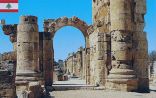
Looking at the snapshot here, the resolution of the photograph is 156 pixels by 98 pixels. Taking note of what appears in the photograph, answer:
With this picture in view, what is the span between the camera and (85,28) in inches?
1126

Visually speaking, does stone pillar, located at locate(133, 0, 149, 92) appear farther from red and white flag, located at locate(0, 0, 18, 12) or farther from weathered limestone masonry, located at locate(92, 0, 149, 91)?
red and white flag, located at locate(0, 0, 18, 12)

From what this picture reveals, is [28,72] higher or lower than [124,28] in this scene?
lower

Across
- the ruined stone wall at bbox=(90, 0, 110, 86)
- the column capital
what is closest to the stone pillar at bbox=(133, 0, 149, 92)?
the ruined stone wall at bbox=(90, 0, 110, 86)

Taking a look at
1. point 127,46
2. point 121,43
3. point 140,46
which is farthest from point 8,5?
point 140,46

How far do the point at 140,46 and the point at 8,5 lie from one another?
943 cm

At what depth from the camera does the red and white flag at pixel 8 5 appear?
12765 millimetres

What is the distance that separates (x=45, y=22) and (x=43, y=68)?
3951 mm

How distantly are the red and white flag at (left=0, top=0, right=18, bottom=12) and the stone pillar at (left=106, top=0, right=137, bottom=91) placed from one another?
25.0 feet

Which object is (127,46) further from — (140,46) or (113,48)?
(140,46)

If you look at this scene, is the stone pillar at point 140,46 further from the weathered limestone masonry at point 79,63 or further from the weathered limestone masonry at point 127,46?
the weathered limestone masonry at point 79,63

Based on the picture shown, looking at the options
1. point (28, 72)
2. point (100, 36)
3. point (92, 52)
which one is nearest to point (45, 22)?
point (92, 52)

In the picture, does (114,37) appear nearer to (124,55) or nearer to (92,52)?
(124,55)

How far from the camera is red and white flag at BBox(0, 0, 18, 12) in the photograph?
41.9 ft

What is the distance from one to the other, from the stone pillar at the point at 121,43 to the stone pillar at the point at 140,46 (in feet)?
1.83
